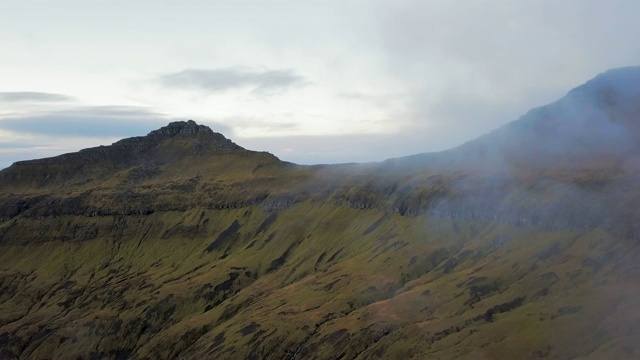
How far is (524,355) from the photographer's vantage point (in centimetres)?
19400

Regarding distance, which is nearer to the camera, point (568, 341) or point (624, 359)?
point (624, 359)

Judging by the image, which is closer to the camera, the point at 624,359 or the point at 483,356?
the point at 624,359

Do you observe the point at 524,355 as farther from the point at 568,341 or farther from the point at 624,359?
the point at 624,359

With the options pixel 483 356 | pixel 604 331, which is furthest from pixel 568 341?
pixel 483 356

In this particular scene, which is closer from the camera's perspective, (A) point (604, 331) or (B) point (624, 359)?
(B) point (624, 359)

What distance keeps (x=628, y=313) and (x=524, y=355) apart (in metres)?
35.1

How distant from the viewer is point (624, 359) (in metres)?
177

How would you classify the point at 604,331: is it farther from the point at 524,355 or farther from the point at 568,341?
the point at 524,355

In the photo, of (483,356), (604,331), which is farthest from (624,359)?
(483,356)

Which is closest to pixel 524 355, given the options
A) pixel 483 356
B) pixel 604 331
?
pixel 483 356

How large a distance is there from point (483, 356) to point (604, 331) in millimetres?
35493

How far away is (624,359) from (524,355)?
27501 millimetres

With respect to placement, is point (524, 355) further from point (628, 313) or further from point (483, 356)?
point (628, 313)

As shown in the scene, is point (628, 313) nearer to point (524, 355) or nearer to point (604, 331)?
point (604, 331)
